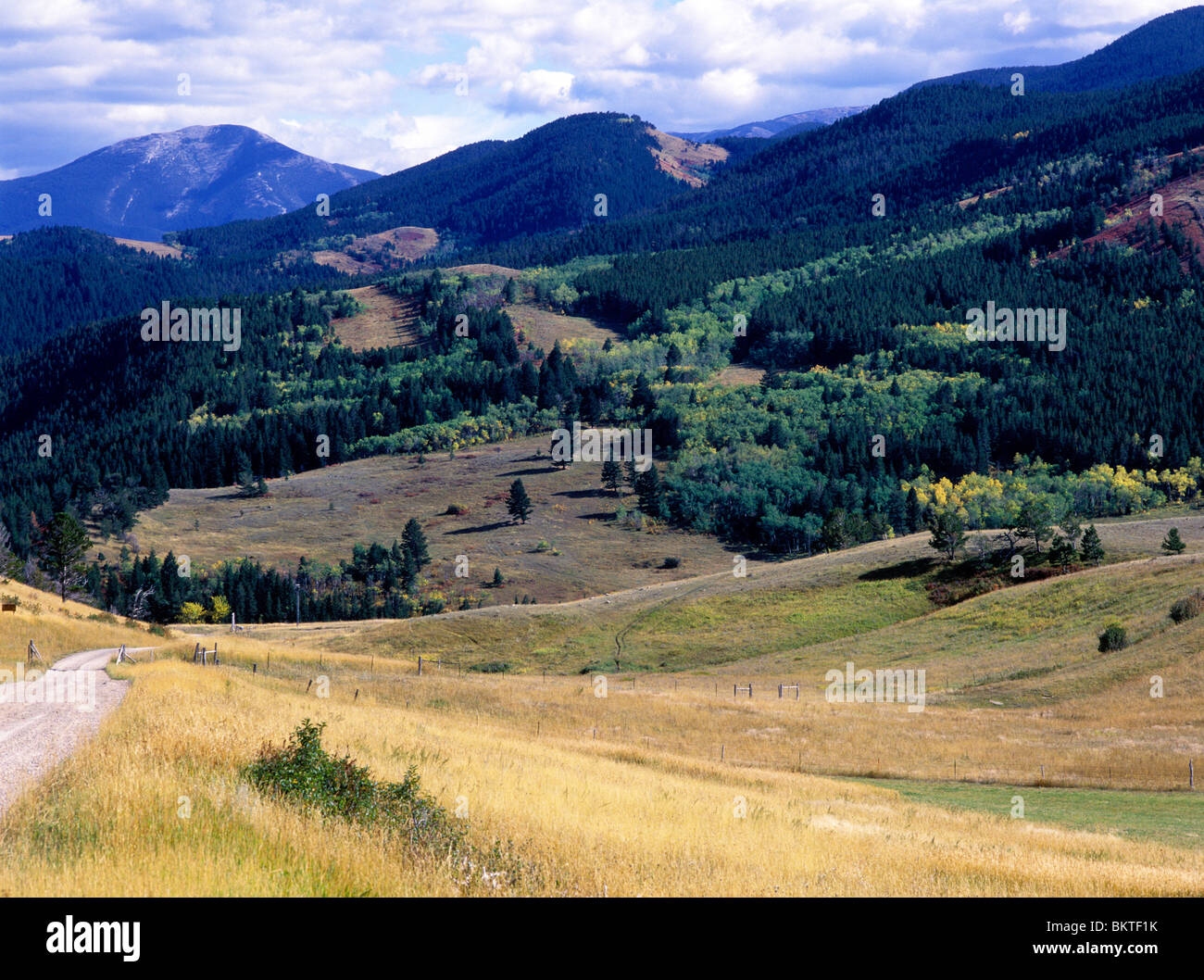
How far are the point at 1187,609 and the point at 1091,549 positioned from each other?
26.9 metres

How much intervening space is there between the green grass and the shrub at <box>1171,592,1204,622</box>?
25.3 m

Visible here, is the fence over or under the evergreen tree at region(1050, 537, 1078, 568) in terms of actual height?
under

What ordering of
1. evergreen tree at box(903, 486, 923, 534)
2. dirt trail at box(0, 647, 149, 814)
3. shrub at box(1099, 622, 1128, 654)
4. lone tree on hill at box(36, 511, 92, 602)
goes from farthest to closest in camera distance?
evergreen tree at box(903, 486, 923, 534) < lone tree on hill at box(36, 511, 92, 602) < shrub at box(1099, 622, 1128, 654) < dirt trail at box(0, 647, 149, 814)

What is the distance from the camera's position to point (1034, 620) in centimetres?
6594

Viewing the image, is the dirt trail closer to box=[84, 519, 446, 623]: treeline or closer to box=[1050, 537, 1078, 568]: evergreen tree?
box=[1050, 537, 1078, 568]: evergreen tree

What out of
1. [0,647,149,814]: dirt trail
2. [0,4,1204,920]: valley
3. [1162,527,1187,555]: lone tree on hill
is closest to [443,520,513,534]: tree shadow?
[0,4,1204,920]: valley

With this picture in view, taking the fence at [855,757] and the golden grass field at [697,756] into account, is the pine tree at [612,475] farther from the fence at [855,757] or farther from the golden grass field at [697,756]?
the fence at [855,757]

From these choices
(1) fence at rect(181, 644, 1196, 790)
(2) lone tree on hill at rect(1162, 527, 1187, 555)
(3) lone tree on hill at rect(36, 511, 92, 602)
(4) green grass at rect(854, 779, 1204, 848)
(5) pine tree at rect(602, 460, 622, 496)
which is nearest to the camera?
(4) green grass at rect(854, 779, 1204, 848)

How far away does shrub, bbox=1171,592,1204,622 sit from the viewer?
5416cm

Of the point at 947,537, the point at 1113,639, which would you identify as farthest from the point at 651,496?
the point at 1113,639

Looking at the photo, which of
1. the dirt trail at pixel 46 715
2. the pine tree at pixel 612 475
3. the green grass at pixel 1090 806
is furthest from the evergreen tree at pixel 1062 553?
the pine tree at pixel 612 475

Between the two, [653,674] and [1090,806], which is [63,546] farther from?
[1090,806]

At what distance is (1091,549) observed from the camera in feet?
263
